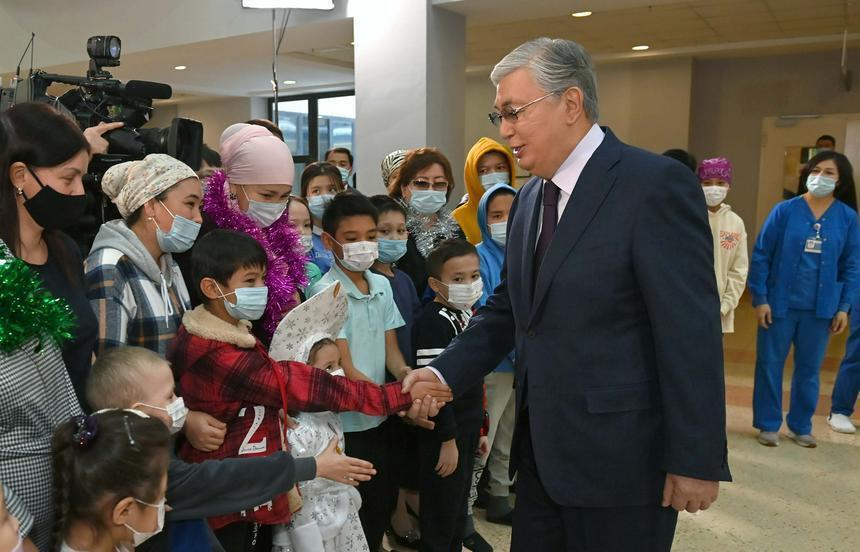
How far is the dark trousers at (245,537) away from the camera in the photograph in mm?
1849

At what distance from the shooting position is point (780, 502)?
3.38 m

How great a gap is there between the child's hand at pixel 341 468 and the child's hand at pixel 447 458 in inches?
28.2

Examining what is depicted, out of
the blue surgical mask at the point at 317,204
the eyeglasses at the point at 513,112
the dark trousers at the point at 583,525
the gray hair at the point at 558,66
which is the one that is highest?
the gray hair at the point at 558,66

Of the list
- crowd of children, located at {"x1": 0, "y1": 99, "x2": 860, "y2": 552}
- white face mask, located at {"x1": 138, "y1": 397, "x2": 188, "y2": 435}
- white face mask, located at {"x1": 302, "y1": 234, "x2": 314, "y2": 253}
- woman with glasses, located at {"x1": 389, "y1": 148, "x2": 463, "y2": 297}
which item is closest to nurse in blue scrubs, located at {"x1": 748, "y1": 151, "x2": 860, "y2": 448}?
crowd of children, located at {"x1": 0, "y1": 99, "x2": 860, "y2": 552}

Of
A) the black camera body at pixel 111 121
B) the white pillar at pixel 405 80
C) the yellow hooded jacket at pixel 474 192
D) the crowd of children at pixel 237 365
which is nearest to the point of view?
the crowd of children at pixel 237 365

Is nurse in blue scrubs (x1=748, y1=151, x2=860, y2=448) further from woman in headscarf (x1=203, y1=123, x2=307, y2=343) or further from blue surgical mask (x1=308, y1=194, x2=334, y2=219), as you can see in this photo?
woman in headscarf (x1=203, y1=123, x2=307, y2=343)

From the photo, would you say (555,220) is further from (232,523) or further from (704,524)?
(704,524)

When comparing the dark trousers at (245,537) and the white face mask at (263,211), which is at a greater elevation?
the white face mask at (263,211)

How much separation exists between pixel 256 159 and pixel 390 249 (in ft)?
2.48

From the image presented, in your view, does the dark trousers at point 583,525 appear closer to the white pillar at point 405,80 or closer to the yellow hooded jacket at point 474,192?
the yellow hooded jacket at point 474,192

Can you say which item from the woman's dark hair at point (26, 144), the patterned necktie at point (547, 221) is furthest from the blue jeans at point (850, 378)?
the woman's dark hair at point (26, 144)

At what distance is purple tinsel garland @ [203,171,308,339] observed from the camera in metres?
2.10

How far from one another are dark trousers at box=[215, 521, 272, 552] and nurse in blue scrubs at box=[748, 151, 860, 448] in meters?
3.22

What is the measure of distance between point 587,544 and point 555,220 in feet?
2.42
